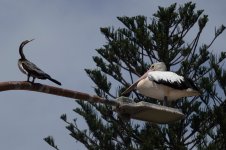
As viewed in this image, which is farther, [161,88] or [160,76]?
[160,76]

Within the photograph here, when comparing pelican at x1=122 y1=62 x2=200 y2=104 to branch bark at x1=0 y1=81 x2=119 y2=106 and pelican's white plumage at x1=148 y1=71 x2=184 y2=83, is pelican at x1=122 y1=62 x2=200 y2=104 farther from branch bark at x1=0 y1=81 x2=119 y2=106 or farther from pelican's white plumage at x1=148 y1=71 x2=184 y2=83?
branch bark at x1=0 y1=81 x2=119 y2=106

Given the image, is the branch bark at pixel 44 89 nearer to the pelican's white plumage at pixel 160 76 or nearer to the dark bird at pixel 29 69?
the dark bird at pixel 29 69

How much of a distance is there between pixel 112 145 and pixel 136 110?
11585 millimetres

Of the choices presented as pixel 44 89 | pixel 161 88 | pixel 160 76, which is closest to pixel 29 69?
pixel 44 89

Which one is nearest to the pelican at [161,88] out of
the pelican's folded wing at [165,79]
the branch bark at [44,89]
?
the pelican's folded wing at [165,79]

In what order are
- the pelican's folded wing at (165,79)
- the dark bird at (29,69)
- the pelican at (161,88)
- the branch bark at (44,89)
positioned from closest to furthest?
the branch bark at (44,89)
the dark bird at (29,69)
the pelican at (161,88)
the pelican's folded wing at (165,79)

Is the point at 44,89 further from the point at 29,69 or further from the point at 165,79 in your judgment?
the point at 165,79

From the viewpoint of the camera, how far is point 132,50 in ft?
58.0

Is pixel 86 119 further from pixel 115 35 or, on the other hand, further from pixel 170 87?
pixel 170 87

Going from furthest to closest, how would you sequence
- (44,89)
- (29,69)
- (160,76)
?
(160,76) → (29,69) → (44,89)

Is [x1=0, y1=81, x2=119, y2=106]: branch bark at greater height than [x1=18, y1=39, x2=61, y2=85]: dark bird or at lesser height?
lesser

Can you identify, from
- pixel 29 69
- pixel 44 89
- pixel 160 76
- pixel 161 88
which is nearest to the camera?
pixel 44 89

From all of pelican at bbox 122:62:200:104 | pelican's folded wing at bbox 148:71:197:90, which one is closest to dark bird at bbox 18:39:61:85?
pelican at bbox 122:62:200:104


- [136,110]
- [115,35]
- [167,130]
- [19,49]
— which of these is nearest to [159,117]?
[136,110]
